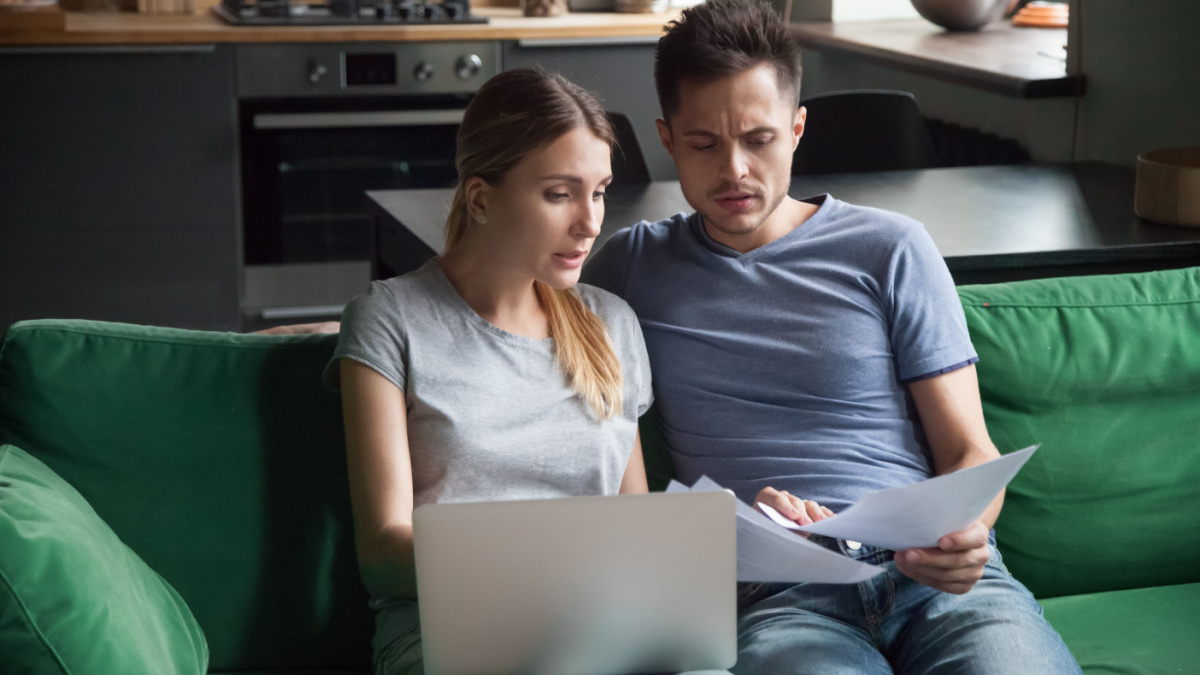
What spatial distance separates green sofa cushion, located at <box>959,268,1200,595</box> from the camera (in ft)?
5.43

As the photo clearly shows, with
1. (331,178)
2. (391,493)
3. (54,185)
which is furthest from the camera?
(331,178)

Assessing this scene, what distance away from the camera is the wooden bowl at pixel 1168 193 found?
1.99 meters

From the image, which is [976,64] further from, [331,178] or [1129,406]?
[331,178]

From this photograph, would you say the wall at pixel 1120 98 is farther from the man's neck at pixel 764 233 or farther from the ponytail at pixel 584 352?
the ponytail at pixel 584 352

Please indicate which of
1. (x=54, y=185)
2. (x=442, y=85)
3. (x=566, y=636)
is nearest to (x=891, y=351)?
(x=566, y=636)

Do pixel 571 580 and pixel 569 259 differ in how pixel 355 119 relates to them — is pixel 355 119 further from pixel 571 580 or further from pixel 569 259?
pixel 571 580

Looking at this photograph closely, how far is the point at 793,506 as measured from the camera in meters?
1.29

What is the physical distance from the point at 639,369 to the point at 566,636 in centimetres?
44

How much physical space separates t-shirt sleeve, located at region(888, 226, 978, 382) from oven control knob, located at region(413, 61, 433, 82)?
2545 mm

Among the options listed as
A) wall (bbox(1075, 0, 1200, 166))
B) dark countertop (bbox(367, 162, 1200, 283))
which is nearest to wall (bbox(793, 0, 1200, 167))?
wall (bbox(1075, 0, 1200, 166))

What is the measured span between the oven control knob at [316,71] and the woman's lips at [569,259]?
2.52m

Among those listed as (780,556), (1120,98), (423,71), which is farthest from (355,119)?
(780,556)

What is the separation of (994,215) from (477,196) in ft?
3.49

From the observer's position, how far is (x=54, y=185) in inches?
141
